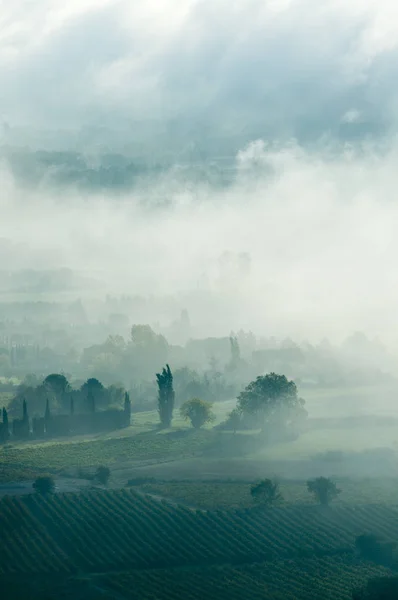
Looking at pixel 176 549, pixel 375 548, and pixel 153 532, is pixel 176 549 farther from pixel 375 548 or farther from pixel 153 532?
pixel 375 548

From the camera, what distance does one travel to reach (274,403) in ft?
629

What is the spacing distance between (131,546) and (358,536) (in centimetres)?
3136

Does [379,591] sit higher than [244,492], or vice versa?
[244,492]

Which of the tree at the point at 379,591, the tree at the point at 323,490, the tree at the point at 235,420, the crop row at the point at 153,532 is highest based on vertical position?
the tree at the point at 235,420

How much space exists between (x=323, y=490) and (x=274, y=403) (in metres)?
62.6

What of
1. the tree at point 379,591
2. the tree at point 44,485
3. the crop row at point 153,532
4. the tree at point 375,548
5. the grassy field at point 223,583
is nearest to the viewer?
the tree at point 379,591

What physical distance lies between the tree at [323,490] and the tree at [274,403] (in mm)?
57762

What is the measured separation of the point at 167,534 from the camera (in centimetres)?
11700

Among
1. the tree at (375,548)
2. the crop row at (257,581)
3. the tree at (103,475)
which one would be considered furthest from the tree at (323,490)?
the tree at (103,475)

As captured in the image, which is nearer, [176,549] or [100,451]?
[176,549]

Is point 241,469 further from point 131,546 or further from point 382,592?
point 382,592

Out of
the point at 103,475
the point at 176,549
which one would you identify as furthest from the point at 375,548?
the point at 103,475

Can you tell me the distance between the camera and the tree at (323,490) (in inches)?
5094

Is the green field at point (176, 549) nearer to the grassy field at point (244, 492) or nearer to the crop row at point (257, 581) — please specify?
the crop row at point (257, 581)
